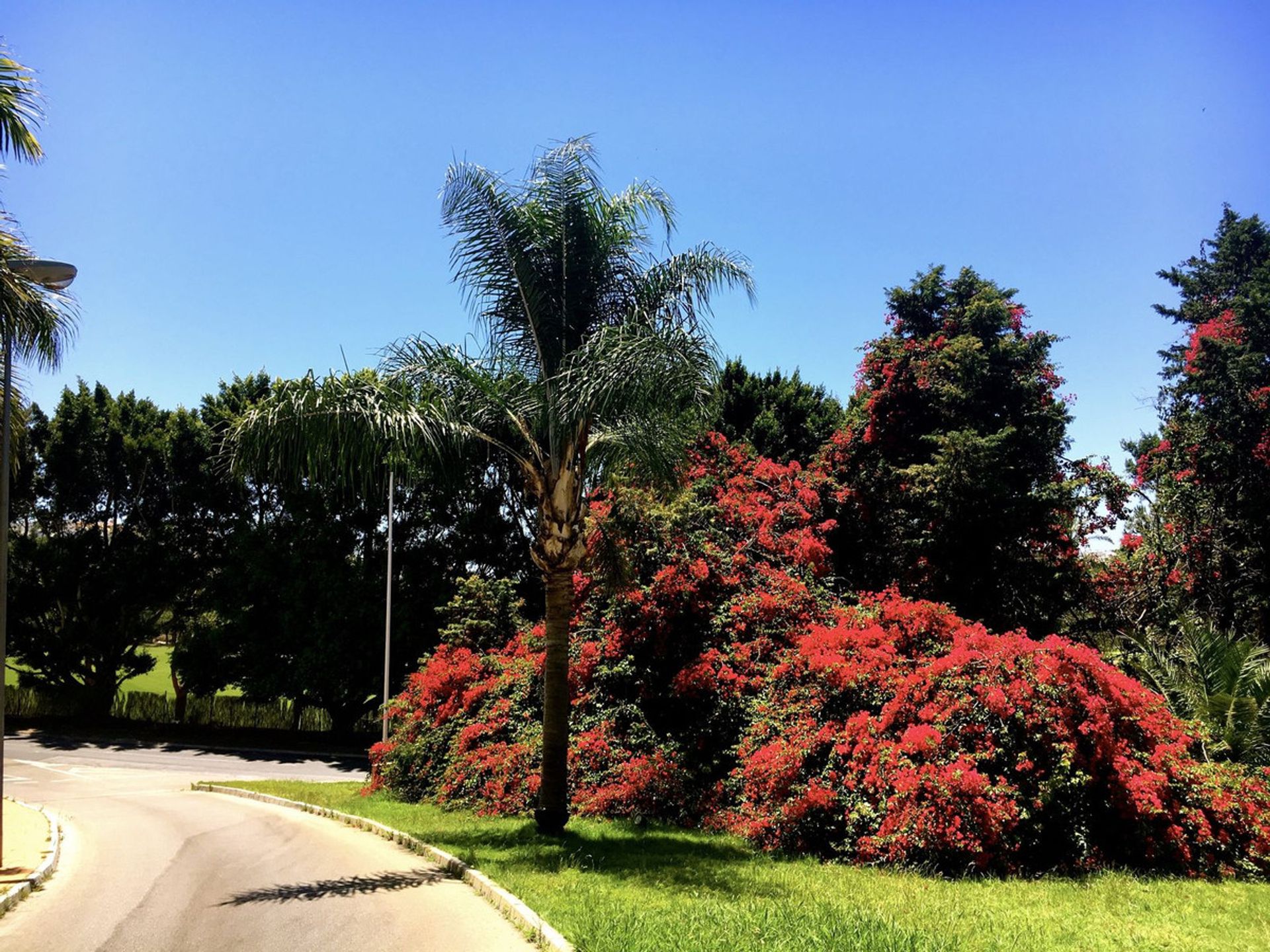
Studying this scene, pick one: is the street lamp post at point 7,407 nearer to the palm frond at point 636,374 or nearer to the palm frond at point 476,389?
the palm frond at point 476,389

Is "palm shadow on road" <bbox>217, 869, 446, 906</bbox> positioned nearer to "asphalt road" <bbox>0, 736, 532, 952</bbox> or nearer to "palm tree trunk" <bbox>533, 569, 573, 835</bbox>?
"asphalt road" <bbox>0, 736, 532, 952</bbox>

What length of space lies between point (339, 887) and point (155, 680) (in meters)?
50.6

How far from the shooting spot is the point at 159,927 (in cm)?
727

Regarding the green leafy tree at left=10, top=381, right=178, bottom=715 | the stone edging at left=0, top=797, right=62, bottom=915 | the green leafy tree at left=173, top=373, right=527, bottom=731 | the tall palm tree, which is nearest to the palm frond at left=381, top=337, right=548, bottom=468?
the tall palm tree

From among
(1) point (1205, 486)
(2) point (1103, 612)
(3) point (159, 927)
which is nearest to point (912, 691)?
(3) point (159, 927)

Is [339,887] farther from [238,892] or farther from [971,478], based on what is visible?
[971,478]

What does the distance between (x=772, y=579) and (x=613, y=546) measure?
287 cm

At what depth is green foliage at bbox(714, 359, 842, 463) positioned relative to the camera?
81.6 ft

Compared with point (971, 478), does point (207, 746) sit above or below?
below

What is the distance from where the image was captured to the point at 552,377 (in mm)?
10828

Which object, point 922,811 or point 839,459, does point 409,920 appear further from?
point 839,459

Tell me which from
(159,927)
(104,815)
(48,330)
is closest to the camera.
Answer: (159,927)

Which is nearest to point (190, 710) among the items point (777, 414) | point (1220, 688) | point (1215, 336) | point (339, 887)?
point (777, 414)

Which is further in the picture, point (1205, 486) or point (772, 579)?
point (1205, 486)
